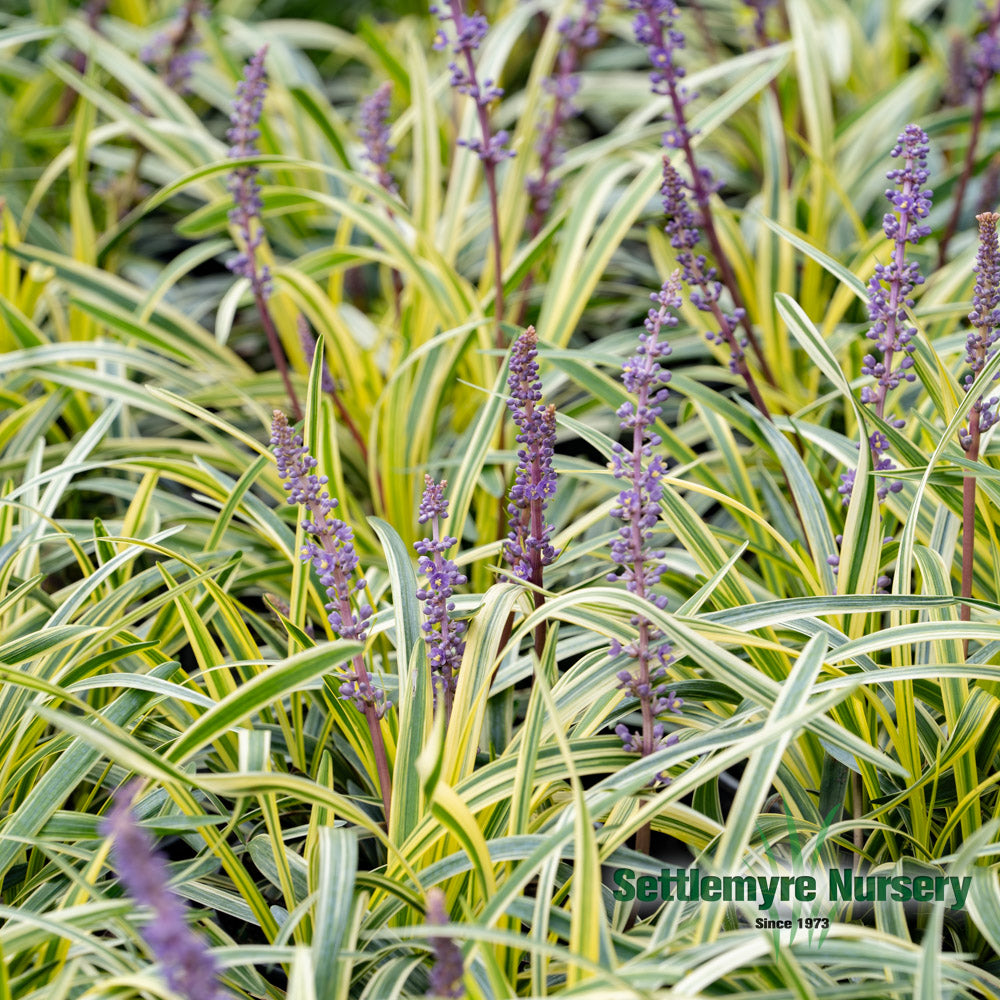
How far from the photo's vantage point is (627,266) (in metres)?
3.30

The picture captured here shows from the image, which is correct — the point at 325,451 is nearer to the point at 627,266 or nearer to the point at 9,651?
the point at 9,651

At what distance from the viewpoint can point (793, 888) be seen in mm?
1475

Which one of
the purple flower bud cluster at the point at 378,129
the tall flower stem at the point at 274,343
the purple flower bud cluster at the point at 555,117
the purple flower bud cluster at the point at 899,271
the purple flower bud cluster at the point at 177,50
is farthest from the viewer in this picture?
the purple flower bud cluster at the point at 177,50

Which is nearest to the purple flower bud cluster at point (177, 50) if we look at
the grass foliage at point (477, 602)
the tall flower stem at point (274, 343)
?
the grass foliage at point (477, 602)

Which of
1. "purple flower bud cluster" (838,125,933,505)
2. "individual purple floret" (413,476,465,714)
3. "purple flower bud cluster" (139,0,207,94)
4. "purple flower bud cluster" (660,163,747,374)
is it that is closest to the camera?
"individual purple floret" (413,476,465,714)

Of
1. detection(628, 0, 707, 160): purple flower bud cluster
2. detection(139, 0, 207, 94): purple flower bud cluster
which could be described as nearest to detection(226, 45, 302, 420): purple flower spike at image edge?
detection(628, 0, 707, 160): purple flower bud cluster

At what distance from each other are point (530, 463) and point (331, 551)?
334 mm

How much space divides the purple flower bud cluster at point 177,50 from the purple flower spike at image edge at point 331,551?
2513 millimetres

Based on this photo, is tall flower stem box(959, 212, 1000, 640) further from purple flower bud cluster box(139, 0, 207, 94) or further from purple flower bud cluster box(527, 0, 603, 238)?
purple flower bud cluster box(139, 0, 207, 94)

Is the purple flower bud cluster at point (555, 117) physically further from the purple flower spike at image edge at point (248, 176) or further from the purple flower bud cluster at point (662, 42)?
the purple flower spike at image edge at point (248, 176)

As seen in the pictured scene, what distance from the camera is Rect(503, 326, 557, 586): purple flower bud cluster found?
144 centimetres

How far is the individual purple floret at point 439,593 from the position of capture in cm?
146

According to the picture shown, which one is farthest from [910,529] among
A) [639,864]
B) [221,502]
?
[221,502]

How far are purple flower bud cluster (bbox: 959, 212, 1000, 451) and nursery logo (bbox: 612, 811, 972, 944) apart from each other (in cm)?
72
